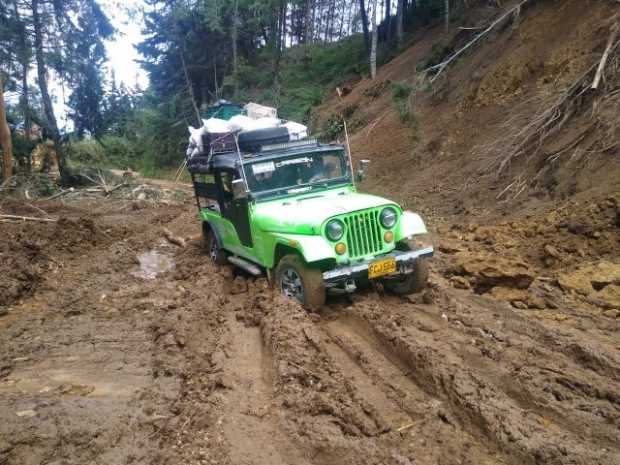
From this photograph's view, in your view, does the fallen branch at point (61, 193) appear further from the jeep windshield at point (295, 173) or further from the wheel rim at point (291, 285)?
the wheel rim at point (291, 285)

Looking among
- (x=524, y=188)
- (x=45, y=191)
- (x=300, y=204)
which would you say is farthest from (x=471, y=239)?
(x=45, y=191)

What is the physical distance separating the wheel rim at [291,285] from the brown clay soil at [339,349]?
0.90 feet

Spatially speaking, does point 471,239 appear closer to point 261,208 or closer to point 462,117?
point 261,208

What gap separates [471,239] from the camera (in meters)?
8.87

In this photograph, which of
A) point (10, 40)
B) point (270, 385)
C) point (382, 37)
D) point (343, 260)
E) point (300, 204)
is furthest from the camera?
point (382, 37)

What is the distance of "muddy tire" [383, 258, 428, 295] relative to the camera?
6.13 meters

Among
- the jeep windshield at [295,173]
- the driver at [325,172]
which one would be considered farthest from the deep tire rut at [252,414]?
the driver at [325,172]

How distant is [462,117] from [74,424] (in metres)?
12.9

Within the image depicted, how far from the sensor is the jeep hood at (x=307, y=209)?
586cm

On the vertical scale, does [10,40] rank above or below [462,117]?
above

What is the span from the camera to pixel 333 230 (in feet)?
18.9

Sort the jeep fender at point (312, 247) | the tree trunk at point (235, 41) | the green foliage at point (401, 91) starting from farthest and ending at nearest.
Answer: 1. the tree trunk at point (235, 41)
2. the green foliage at point (401, 91)
3. the jeep fender at point (312, 247)

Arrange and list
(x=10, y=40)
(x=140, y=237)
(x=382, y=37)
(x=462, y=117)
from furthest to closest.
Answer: (x=382, y=37)
(x=10, y=40)
(x=462, y=117)
(x=140, y=237)

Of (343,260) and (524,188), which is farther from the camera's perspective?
(524,188)
